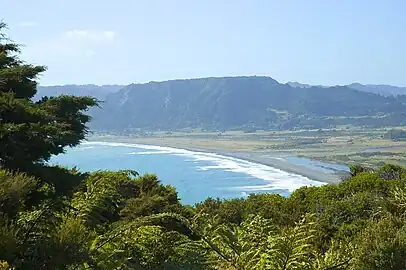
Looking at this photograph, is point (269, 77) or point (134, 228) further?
point (269, 77)

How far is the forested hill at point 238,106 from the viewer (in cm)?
12525

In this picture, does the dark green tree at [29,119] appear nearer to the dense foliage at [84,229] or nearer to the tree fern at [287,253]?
the dense foliage at [84,229]

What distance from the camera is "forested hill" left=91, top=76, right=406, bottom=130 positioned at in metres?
125

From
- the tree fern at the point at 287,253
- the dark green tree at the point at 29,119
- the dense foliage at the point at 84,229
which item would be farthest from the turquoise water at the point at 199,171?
the tree fern at the point at 287,253

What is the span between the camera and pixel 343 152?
62.7m

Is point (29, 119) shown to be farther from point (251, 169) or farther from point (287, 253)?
point (251, 169)

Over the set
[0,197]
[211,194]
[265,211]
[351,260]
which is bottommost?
[211,194]

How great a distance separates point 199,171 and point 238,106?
94605 mm

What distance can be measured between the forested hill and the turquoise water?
194 feet

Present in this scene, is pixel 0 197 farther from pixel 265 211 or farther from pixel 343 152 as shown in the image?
pixel 343 152

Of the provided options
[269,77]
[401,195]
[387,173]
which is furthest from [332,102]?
[401,195]

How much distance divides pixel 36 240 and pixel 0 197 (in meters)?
0.52

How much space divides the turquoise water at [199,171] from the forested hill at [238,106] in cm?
5898

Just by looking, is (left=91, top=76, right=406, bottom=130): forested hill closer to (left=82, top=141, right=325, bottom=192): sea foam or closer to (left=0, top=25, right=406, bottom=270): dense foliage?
(left=82, top=141, right=325, bottom=192): sea foam
